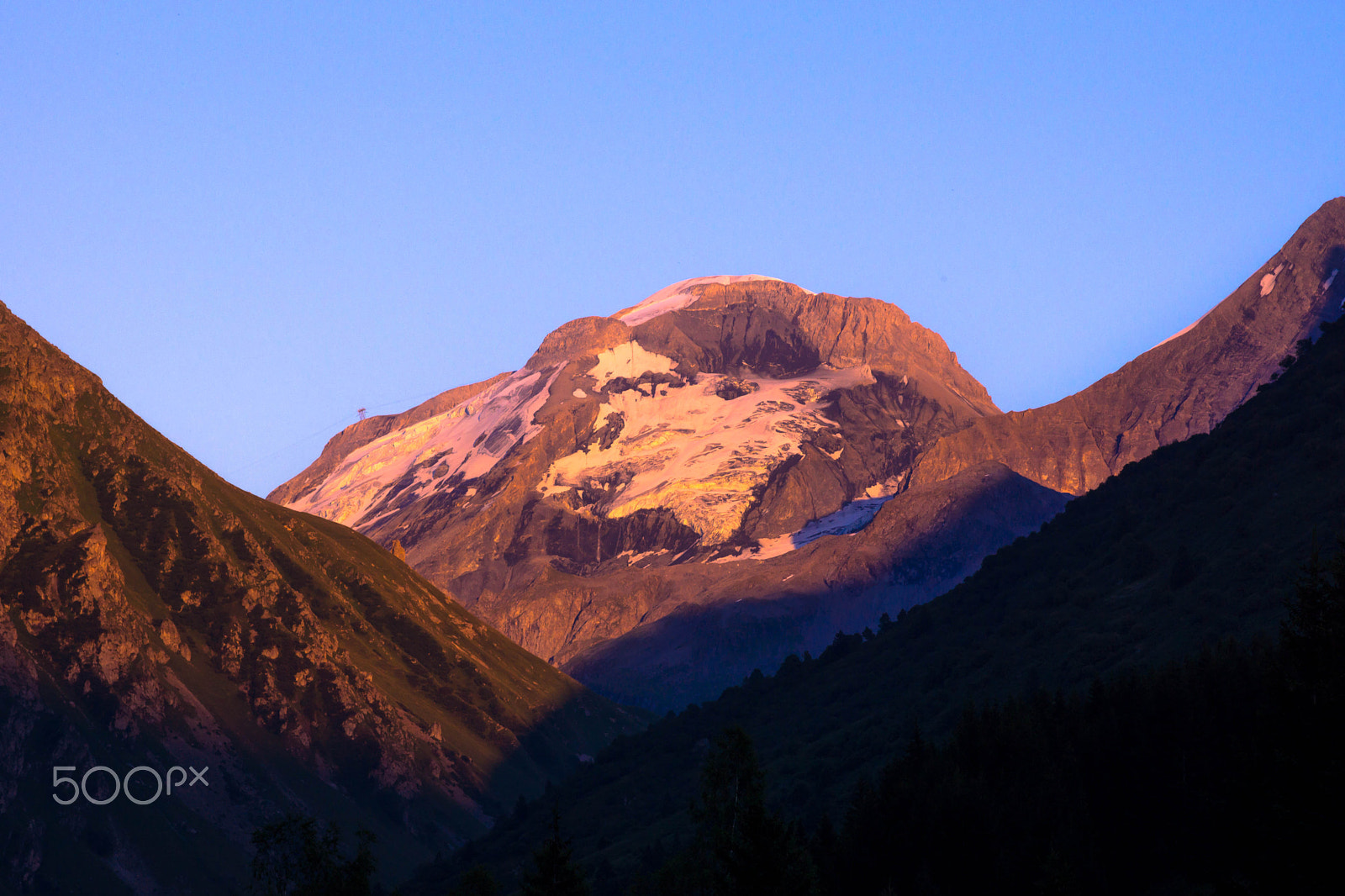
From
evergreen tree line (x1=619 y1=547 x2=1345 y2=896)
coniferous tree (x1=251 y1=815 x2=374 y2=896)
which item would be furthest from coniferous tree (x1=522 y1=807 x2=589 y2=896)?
coniferous tree (x1=251 y1=815 x2=374 y2=896)

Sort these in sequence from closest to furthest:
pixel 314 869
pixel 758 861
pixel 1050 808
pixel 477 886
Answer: pixel 758 861
pixel 314 869
pixel 477 886
pixel 1050 808

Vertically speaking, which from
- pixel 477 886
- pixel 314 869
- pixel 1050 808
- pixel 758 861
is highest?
pixel 758 861

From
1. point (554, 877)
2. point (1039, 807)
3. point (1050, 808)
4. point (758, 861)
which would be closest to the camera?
point (758, 861)

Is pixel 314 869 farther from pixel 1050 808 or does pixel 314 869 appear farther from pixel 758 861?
pixel 1050 808

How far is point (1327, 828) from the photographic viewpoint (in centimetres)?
3831

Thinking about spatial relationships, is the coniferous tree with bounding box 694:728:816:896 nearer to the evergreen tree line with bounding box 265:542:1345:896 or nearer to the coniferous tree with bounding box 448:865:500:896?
the evergreen tree line with bounding box 265:542:1345:896

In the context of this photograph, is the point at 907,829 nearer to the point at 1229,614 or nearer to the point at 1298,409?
the point at 1229,614

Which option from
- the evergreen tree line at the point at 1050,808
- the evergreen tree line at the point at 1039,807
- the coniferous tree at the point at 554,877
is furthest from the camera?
the evergreen tree line at the point at 1039,807

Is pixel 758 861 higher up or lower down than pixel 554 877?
higher up

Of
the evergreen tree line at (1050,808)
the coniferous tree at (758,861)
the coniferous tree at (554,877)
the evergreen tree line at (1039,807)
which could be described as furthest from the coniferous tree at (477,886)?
the coniferous tree at (554,877)

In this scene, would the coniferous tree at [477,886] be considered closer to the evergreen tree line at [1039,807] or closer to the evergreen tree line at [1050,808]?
the evergreen tree line at [1050,808]

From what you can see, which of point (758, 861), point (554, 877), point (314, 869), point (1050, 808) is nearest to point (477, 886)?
point (314, 869)

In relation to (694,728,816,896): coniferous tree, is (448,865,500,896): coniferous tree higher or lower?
lower

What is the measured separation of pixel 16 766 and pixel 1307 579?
199 m
